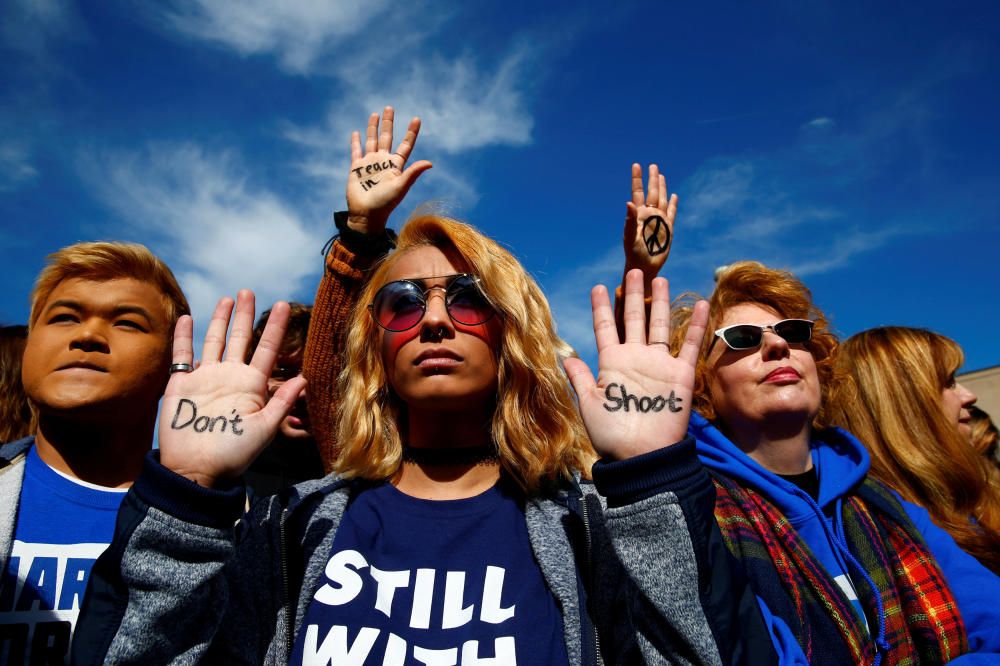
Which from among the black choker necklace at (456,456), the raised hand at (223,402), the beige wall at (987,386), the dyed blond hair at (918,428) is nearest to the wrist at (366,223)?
the raised hand at (223,402)

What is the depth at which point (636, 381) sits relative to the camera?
1.78 meters

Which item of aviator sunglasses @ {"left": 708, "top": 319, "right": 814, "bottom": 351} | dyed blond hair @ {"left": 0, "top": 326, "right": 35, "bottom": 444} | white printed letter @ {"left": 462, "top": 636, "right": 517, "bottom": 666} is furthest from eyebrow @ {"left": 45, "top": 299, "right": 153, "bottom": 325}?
aviator sunglasses @ {"left": 708, "top": 319, "right": 814, "bottom": 351}

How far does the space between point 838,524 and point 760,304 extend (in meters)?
1.09

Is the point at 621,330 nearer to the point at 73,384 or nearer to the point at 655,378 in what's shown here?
the point at 655,378

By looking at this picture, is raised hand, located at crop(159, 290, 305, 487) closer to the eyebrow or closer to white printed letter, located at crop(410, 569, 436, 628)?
white printed letter, located at crop(410, 569, 436, 628)

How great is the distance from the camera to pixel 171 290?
2.79 meters

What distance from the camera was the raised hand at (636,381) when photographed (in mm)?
1705

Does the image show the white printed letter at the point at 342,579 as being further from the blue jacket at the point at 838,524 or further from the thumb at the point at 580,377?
the blue jacket at the point at 838,524

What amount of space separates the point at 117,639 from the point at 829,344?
3.28 meters

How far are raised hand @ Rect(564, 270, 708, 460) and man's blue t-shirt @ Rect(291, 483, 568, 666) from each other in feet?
1.39

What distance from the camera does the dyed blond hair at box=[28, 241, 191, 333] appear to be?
2.59 metres

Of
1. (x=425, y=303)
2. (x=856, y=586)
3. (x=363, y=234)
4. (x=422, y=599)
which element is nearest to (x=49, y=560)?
(x=422, y=599)

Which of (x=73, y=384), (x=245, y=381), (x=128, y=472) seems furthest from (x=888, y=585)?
(x=73, y=384)

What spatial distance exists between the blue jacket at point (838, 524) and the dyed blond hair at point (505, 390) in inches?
28.9
